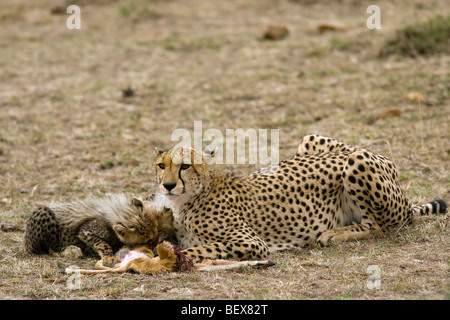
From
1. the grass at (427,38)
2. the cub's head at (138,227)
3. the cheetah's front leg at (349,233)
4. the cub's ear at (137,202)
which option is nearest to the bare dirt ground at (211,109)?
the cheetah's front leg at (349,233)

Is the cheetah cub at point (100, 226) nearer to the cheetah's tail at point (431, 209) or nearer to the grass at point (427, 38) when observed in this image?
the cheetah's tail at point (431, 209)

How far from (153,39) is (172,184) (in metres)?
8.49

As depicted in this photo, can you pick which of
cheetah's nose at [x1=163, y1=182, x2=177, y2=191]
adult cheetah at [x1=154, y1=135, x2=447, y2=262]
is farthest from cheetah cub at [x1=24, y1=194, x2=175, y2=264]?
cheetah's nose at [x1=163, y1=182, x2=177, y2=191]

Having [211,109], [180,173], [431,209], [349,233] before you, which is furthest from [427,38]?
[180,173]

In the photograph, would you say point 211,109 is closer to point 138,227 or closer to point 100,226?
point 100,226

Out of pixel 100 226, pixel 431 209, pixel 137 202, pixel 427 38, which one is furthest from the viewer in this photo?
pixel 427 38

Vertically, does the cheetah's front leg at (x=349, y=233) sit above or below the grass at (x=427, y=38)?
below

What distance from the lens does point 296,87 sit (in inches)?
404

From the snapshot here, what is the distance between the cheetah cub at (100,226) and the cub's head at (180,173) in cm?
25

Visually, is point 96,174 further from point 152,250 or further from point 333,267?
point 333,267

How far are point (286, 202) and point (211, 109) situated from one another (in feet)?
14.3

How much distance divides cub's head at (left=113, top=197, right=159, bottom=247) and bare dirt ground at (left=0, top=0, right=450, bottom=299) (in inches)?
15.4

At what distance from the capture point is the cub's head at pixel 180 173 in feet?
16.6

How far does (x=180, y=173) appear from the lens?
16.9 ft
